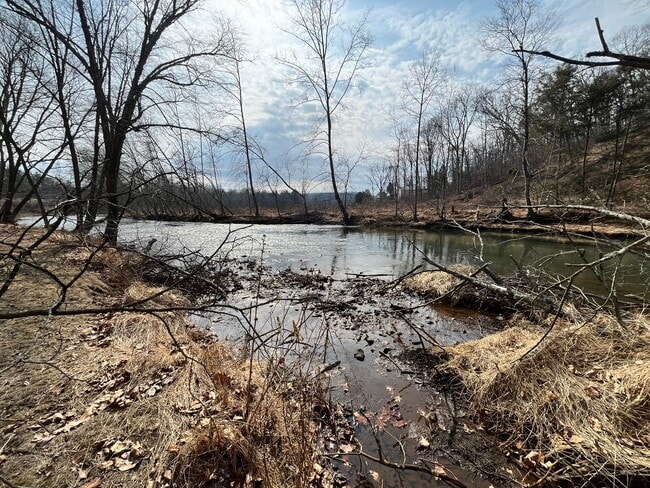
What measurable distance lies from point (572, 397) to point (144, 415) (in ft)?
13.1

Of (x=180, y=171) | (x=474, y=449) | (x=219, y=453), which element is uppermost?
(x=180, y=171)

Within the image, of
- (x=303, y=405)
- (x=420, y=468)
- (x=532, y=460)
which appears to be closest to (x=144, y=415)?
(x=303, y=405)

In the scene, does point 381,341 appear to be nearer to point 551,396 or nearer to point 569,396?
point 551,396

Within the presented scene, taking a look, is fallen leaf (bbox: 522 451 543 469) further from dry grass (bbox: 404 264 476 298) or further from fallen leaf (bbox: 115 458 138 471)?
dry grass (bbox: 404 264 476 298)

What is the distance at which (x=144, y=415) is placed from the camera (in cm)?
288

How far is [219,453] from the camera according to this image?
250 centimetres

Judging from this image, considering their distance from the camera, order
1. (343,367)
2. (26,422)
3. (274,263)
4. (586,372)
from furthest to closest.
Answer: (274,263)
(343,367)
(586,372)
(26,422)

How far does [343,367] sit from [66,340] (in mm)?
3681

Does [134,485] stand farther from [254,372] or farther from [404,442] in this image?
[404,442]

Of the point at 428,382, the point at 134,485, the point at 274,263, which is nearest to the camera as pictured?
the point at 134,485

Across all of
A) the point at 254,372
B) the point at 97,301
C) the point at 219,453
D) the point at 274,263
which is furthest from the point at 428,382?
the point at 274,263

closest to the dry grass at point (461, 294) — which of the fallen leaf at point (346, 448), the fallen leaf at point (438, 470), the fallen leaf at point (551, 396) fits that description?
the fallen leaf at point (551, 396)

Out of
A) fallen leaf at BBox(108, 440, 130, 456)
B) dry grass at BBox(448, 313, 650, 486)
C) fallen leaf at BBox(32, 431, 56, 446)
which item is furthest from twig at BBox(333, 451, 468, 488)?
fallen leaf at BBox(32, 431, 56, 446)

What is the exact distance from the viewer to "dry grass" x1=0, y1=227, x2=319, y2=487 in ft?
7.76
